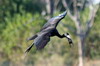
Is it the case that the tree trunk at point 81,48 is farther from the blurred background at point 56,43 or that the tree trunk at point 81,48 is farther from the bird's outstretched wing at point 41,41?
the bird's outstretched wing at point 41,41

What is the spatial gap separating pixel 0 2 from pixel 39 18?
3.93m

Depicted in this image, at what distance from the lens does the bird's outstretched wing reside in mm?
6391

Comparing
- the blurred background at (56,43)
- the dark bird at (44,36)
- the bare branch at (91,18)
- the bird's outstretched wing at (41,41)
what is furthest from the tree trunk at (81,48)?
the bird's outstretched wing at (41,41)

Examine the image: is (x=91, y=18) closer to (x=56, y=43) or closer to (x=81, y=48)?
(x=81, y=48)

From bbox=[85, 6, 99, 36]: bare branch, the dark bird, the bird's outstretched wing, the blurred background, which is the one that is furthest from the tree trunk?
the bird's outstretched wing

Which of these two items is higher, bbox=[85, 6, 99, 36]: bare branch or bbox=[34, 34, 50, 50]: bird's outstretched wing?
bbox=[34, 34, 50, 50]: bird's outstretched wing

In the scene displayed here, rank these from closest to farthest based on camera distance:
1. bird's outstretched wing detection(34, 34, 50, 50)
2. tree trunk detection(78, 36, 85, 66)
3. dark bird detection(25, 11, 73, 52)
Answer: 1. bird's outstretched wing detection(34, 34, 50, 50)
2. dark bird detection(25, 11, 73, 52)
3. tree trunk detection(78, 36, 85, 66)

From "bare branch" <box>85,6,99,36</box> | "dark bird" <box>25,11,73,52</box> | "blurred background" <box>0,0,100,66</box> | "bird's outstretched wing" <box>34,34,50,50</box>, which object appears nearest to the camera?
"bird's outstretched wing" <box>34,34,50,50</box>

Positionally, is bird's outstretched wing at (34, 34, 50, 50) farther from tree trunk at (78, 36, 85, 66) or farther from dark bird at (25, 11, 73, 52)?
tree trunk at (78, 36, 85, 66)

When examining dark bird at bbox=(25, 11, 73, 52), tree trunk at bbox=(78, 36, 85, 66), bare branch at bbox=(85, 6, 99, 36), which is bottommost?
tree trunk at bbox=(78, 36, 85, 66)

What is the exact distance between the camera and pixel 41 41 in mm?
6605

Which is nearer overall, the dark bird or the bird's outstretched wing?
the bird's outstretched wing

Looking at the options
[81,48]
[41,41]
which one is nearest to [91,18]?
[81,48]

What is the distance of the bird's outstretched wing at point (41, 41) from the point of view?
6391 mm
